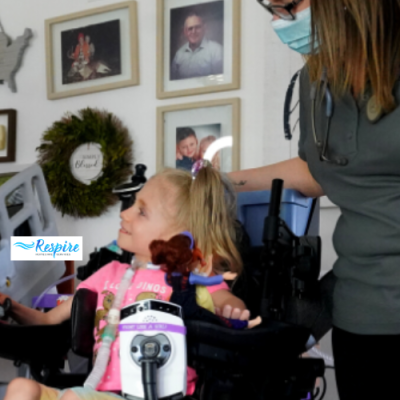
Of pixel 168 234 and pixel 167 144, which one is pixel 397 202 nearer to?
pixel 168 234

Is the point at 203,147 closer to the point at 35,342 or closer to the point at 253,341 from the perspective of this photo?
the point at 35,342

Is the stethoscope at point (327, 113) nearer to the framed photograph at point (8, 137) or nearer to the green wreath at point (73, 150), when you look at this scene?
the green wreath at point (73, 150)

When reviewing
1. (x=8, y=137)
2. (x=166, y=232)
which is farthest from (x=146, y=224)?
(x=8, y=137)

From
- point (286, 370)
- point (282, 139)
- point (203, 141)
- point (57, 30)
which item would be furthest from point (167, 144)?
point (286, 370)

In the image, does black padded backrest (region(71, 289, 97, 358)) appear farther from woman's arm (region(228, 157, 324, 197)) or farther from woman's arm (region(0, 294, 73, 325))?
woman's arm (region(228, 157, 324, 197))

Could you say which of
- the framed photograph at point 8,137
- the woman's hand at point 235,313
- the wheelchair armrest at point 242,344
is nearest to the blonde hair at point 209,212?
the woman's hand at point 235,313

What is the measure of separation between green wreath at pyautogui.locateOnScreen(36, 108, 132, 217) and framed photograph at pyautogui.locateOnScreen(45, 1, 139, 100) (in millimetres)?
140

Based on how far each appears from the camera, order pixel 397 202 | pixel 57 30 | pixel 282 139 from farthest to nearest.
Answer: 1. pixel 57 30
2. pixel 282 139
3. pixel 397 202

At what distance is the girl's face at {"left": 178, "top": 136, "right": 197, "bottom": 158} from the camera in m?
2.03

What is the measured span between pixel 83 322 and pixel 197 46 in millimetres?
1327

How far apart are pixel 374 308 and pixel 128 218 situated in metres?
0.51

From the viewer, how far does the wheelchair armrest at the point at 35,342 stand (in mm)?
978

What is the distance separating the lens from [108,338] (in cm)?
93

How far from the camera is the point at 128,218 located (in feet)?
3.56
